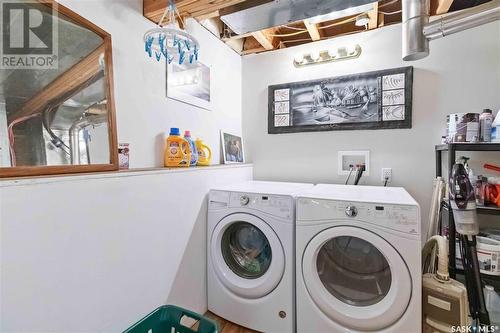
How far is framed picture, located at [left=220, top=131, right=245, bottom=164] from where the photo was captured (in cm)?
221

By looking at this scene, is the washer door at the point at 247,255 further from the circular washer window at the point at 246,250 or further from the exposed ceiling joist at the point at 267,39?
the exposed ceiling joist at the point at 267,39

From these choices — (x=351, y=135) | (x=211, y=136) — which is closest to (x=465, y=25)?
(x=351, y=135)

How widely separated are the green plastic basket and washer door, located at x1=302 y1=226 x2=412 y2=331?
2.00 feet

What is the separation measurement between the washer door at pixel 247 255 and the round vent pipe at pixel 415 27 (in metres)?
1.49

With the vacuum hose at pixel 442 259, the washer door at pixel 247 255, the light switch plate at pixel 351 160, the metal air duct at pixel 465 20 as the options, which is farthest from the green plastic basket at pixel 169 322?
the metal air duct at pixel 465 20

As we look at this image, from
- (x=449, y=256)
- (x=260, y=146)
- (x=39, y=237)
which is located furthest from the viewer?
(x=260, y=146)

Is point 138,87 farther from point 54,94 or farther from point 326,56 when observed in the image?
point 326,56

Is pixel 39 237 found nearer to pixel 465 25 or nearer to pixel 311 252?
pixel 311 252

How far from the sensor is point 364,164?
6.73 feet

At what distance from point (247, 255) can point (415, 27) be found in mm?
1884

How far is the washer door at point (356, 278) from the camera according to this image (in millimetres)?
1186

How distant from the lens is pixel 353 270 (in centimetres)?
141

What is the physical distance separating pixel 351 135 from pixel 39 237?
2145mm

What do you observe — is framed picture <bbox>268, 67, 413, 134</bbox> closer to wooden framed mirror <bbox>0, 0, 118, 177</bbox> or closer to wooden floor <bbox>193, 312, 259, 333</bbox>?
wooden framed mirror <bbox>0, 0, 118, 177</bbox>
